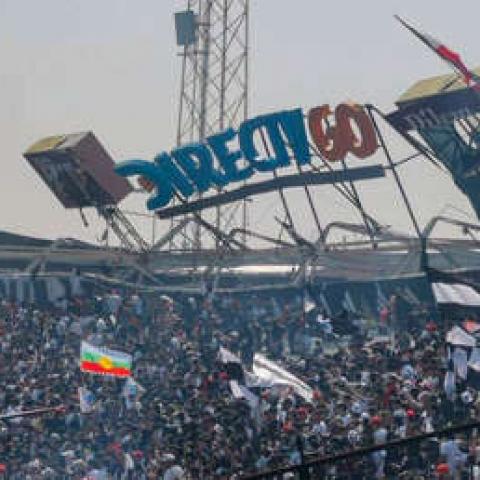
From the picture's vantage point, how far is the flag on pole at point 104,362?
28734 millimetres

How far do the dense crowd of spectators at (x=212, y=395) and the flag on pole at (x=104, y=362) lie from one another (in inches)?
29.4

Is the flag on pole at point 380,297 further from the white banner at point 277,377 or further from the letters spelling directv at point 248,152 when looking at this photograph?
the white banner at point 277,377

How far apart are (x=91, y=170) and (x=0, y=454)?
659 inches

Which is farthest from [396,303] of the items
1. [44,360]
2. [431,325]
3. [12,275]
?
[12,275]

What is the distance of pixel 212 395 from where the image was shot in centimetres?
2777

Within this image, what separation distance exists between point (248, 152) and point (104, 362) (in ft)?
36.7

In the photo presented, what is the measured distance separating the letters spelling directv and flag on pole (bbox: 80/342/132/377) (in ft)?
33.3

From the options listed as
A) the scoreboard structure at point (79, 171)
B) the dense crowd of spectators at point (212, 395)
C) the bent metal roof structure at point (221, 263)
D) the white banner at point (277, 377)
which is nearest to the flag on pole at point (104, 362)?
the dense crowd of spectators at point (212, 395)

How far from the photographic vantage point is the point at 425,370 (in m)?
23.9

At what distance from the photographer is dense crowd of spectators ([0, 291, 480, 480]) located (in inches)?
875

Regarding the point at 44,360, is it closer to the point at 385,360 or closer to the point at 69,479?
the point at 69,479

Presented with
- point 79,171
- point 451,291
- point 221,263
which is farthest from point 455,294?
point 79,171

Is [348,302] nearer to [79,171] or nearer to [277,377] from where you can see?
[277,377]

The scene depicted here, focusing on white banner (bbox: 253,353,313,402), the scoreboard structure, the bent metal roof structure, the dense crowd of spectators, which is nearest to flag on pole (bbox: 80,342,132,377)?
the dense crowd of spectators
